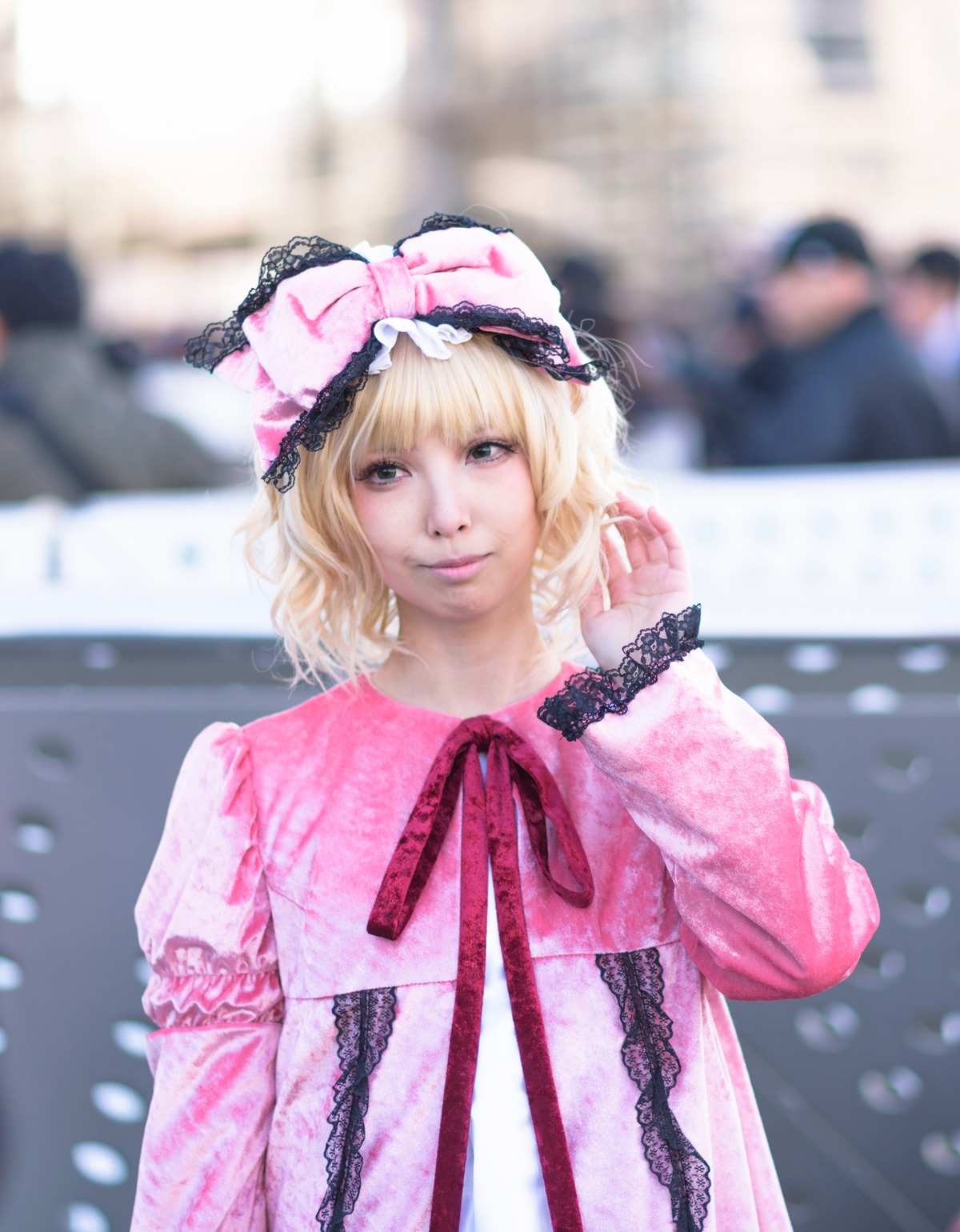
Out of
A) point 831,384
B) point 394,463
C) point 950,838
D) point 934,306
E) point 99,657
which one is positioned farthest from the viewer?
point 934,306

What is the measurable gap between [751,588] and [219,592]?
0.79m

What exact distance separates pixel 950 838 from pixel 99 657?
1.25m

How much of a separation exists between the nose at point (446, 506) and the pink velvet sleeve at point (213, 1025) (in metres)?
0.30

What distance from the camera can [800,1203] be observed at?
5.60 feet

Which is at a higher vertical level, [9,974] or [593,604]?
[593,604]

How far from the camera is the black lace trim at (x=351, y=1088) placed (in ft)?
3.29

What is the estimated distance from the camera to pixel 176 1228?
1.04 m

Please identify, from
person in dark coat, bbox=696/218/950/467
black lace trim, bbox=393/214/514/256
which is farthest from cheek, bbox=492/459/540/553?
person in dark coat, bbox=696/218/950/467

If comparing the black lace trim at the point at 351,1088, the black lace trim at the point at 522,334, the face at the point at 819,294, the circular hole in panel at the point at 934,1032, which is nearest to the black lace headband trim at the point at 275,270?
the black lace trim at the point at 522,334

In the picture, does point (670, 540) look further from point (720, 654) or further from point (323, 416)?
point (720, 654)

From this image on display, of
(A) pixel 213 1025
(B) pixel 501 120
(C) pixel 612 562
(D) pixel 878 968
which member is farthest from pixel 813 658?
(B) pixel 501 120

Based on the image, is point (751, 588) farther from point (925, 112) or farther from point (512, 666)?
point (925, 112)

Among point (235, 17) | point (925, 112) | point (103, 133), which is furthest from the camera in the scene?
point (103, 133)

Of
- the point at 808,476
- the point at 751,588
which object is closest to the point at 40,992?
the point at 751,588
